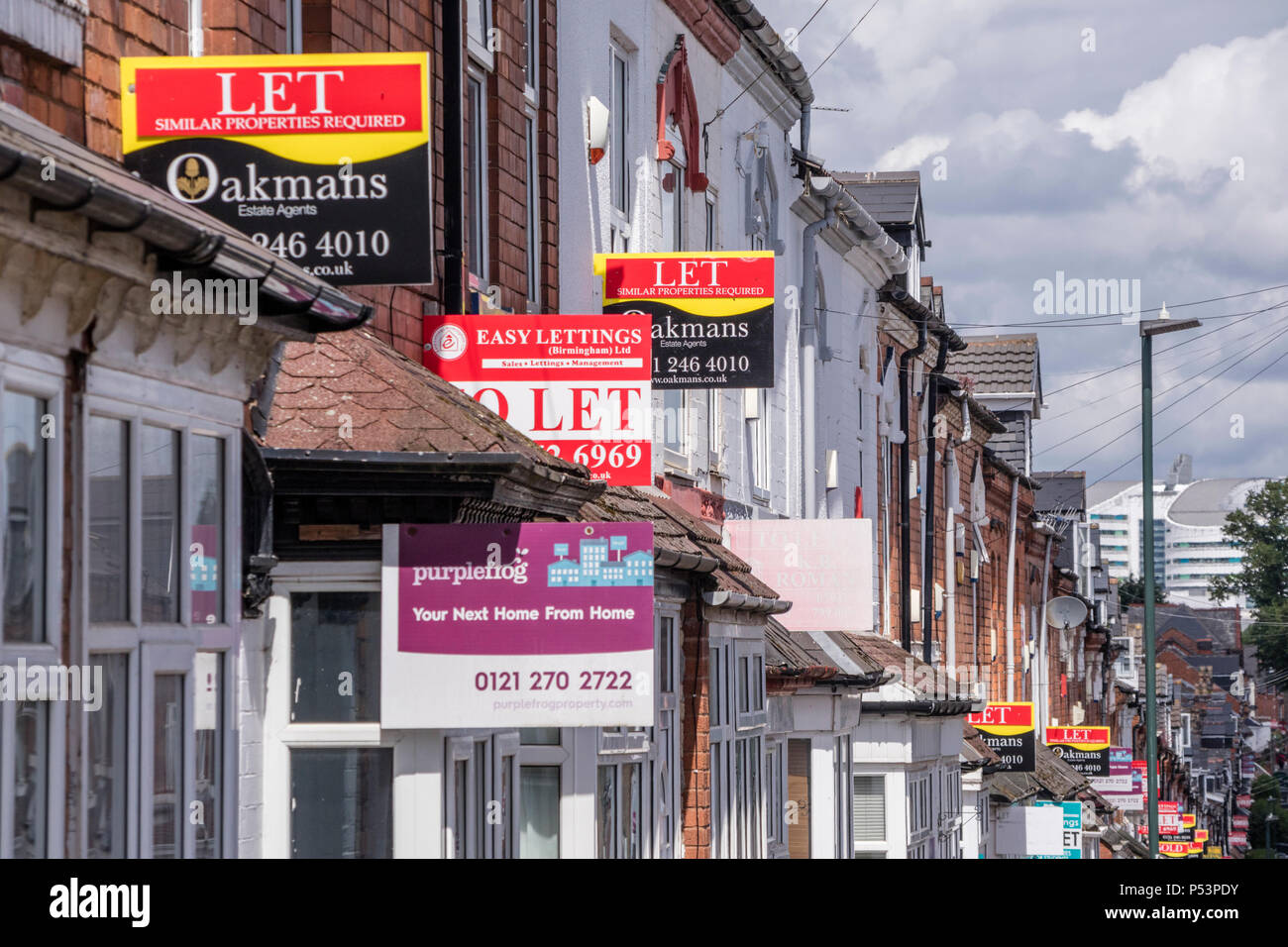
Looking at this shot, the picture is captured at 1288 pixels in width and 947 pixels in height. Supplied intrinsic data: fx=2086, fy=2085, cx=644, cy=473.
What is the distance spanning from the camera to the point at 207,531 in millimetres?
7828

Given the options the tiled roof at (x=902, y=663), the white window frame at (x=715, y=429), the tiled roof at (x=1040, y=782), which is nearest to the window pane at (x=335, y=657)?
the white window frame at (x=715, y=429)

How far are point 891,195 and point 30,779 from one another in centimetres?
3237

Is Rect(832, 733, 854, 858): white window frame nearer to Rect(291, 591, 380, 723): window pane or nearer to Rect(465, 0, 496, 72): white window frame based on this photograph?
Rect(465, 0, 496, 72): white window frame

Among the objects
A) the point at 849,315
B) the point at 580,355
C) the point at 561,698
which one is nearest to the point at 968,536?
the point at 849,315

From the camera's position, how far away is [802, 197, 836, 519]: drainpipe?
28.4 metres

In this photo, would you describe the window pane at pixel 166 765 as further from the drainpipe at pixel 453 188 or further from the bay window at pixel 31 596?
the drainpipe at pixel 453 188

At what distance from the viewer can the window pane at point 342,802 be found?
1015cm

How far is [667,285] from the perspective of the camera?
18.4m

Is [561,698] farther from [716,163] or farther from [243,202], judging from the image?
[716,163]

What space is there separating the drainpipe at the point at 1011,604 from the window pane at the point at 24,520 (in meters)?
45.3

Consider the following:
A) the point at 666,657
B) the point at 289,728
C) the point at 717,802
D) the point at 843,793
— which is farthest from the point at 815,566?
the point at 289,728

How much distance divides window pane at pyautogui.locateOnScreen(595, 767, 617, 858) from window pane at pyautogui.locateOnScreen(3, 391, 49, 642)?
8.14m

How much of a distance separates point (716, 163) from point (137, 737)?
17582 mm

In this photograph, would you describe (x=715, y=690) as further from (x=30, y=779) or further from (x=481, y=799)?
(x=30, y=779)
